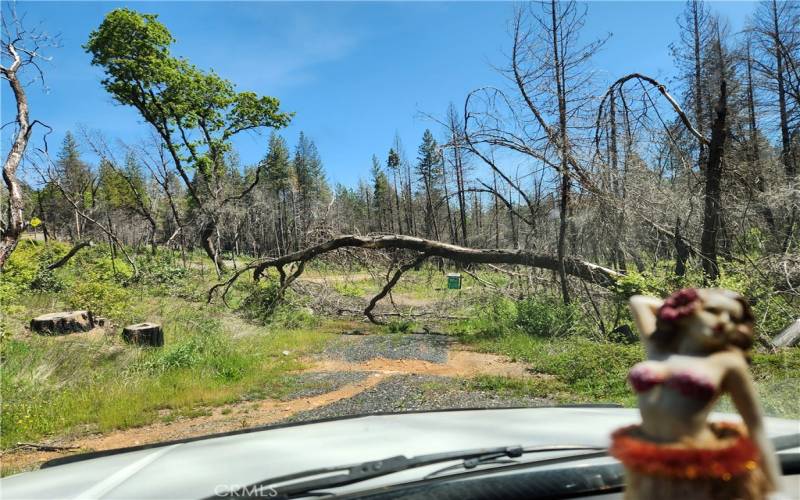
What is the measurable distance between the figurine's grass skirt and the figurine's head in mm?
152

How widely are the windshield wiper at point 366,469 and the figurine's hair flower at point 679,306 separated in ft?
3.65

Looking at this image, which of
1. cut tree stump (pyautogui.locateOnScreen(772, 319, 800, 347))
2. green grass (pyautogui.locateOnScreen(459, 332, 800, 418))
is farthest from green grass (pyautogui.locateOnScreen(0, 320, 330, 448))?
cut tree stump (pyautogui.locateOnScreen(772, 319, 800, 347))

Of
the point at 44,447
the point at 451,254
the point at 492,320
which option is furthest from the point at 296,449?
the point at 451,254

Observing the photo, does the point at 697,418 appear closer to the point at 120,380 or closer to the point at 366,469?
the point at 366,469

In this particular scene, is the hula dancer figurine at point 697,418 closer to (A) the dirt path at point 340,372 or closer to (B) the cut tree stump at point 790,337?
(A) the dirt path at point 340,372

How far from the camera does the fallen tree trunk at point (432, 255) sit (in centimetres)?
1088

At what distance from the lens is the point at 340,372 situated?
868 cm

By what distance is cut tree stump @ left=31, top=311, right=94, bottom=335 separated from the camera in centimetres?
1006

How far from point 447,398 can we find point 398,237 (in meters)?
7.00

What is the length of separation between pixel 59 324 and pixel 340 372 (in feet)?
19.7

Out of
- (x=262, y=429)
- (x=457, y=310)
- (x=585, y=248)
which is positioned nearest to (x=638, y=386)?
(x=262, y=429)

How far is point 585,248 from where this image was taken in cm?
1077

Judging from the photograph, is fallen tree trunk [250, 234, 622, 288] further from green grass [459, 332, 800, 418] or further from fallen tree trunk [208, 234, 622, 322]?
green grass [459, 332, 800, 418]

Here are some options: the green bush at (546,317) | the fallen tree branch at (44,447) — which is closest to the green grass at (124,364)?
the fallen tree branch at (44,447)
